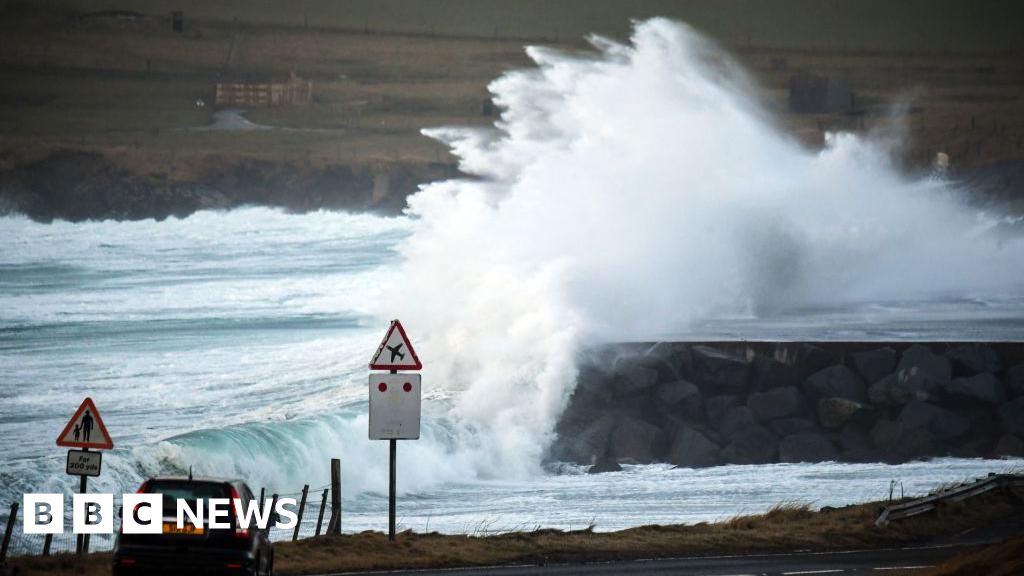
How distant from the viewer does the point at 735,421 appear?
87.3 ft

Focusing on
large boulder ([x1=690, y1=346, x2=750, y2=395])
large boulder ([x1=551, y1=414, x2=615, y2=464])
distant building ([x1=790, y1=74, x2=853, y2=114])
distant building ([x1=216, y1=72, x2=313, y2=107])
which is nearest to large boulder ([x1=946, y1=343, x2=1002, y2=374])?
large boulder ([x1=690, y1=346, x2=750, y2=395])

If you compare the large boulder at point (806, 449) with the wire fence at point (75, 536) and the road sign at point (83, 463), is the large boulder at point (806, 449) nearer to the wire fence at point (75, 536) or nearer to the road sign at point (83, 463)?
the wire fence at point (75, 536)

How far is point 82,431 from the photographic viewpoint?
13.1 metres

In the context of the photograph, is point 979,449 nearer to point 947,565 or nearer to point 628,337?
point 628,337

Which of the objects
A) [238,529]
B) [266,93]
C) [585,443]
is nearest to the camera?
[238,529]

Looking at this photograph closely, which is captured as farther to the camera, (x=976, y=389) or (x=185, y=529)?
(x=976, y=389)

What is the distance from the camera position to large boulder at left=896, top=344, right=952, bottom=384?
89.2 feet

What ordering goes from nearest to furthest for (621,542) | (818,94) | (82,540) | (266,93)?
(82,540) < (621,542) < (818,94) < (266,93)

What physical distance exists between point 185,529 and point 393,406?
3826 mm

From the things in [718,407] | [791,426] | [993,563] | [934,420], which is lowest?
[791,426]

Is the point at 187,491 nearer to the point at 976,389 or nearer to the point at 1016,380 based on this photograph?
the point at 976,389

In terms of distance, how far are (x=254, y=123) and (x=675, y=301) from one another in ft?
152

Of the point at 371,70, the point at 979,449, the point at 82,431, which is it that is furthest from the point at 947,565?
the point at 371,70

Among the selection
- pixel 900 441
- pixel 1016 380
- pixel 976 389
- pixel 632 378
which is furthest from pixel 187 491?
pixel 1016 380
